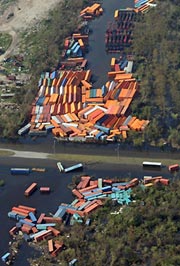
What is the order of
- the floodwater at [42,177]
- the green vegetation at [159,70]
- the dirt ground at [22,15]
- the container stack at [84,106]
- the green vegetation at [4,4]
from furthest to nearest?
the green vegetation at [4,4] < the dirt ground at [22,15] < the container stack at [84,106] < the green vegetation at [159,70] < the floodwater at [42,177]

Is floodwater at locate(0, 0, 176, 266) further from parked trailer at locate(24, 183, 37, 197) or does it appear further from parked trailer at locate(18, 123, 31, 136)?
parked trailer at locate(18, 123, 31, 136)

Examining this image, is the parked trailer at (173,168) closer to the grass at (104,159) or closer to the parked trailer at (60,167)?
the grass at (104,159)

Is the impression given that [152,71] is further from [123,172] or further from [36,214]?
[36,214]

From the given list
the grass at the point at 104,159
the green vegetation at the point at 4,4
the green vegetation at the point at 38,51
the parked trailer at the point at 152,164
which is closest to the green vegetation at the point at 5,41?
the green vegetation at the point at 38,51

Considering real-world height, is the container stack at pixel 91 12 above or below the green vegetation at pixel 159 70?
above

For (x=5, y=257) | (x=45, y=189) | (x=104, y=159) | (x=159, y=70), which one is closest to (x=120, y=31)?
(x=159, y=70)

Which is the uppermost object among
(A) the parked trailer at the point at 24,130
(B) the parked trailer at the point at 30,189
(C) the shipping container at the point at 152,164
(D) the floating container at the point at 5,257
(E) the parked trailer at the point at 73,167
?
(A) the parked trailer at the point at 24,130

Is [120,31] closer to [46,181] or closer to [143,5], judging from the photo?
[143,5]
